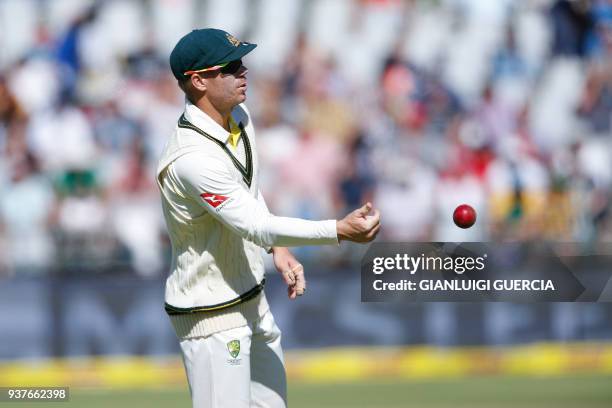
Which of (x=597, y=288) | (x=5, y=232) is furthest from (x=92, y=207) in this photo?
(x=597, y=288)

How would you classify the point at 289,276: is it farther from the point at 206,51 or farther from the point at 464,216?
the point at 206,51

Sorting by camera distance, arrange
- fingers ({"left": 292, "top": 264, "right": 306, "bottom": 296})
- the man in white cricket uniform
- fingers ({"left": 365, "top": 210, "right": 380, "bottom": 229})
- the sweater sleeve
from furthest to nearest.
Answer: fingers ({"left": 292, "top": 264, "right": 306, "bottom": 296}), the man in white cricket uniform, the sweater sleeve, fingers ({"left": 365, "top": 210, "right": 380, "bottom": 229})

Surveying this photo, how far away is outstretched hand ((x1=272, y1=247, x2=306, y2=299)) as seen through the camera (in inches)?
202

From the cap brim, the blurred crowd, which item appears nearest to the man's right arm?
the cap brim

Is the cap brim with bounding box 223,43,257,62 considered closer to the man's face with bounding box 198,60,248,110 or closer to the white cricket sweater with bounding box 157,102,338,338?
the man's face with bounding box 198,60,248,110

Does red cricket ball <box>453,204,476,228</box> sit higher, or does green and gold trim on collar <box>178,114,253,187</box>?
green and gold trim on collar <box>178,114,253,187</box>

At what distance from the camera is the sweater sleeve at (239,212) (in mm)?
4574

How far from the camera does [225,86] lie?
4863 millimetres

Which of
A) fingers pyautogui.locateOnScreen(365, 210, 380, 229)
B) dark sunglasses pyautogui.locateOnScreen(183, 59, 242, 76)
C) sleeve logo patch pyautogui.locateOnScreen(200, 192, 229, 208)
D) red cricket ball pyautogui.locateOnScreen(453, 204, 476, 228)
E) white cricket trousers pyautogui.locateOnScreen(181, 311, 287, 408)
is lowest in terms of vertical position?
white cricket trousers pyautogui.locateOnScreen(181, 311, 287, 408)

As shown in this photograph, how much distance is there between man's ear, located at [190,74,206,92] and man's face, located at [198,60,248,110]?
1 centimetres

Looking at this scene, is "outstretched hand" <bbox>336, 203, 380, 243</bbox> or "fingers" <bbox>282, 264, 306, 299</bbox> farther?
"fingers" <bbox>282, 264, 306, 299</bbox>

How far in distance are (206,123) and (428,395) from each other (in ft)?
16.9

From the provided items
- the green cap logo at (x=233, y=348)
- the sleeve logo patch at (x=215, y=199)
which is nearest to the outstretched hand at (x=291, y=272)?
the green cap logo at (x=233, y=348)

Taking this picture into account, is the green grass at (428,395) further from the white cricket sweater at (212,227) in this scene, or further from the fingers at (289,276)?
the white cricket sweater at (212,227)
